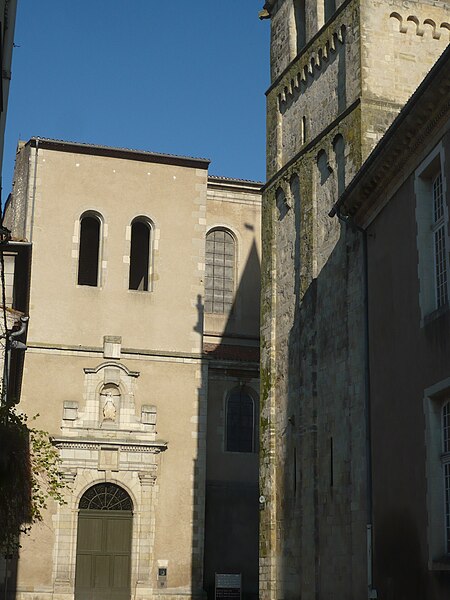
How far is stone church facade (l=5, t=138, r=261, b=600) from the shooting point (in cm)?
2855

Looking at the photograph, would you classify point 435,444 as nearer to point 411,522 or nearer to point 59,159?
point 411,522

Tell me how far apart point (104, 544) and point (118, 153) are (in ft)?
37.4

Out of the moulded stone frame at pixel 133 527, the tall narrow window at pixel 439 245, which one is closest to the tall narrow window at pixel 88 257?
the moulded stone frame at pixel 133 527

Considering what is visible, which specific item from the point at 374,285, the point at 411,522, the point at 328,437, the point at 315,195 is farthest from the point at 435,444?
the point at 315,195

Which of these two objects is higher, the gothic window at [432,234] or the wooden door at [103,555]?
the gothic window at [432,234]

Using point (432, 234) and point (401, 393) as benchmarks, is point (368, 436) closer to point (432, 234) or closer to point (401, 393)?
point (401, 393)

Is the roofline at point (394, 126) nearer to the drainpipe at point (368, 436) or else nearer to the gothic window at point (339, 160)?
the gothic window at point (339, 160)

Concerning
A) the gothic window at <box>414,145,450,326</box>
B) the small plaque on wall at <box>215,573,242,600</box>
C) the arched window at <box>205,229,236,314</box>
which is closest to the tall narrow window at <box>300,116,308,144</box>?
the gothic window at <box>414,145,450,326</box>

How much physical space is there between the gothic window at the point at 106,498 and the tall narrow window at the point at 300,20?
503 inches

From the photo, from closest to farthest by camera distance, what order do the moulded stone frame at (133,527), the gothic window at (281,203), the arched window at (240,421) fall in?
the gothic window at (281,203) → the moulded stone frame at (133,527) → the arched window at (240,421)

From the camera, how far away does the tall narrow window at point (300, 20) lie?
25.2 m

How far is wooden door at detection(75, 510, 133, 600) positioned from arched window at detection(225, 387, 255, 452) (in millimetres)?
4056

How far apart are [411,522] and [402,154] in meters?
5.72

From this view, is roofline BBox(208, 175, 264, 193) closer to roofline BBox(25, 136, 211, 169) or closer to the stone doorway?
roofline BBox(25, 136, 211, 169)
